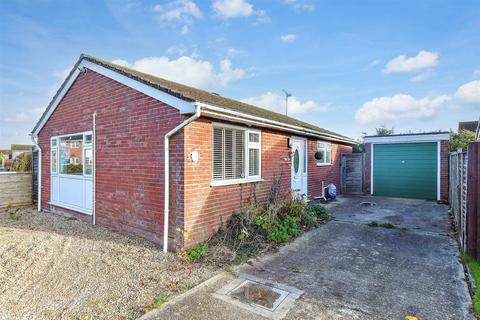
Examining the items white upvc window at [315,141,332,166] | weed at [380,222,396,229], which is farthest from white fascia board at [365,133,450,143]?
weed at [380,222,396,229]

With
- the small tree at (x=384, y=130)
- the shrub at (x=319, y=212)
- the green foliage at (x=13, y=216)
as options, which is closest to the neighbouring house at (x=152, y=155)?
the green foliage at (x=13, y=216)

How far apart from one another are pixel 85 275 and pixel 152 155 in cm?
270

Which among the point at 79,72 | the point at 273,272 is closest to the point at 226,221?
the point at 273,272

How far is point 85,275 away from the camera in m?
4.41

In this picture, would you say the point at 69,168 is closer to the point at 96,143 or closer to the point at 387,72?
the point at 96,143

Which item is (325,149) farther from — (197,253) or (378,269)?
(197,253)

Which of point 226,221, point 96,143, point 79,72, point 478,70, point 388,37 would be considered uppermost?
point 388,37

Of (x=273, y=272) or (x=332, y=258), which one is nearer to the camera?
(x=273, y=272)

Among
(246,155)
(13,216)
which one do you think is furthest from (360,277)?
(13,216)

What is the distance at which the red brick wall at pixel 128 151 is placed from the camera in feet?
18.9

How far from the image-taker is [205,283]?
4.08 metres

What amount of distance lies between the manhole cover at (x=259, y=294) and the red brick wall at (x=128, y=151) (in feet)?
6.88

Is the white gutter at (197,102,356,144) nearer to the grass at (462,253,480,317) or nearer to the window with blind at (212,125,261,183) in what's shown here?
the window with blind at (212,125,261,183)

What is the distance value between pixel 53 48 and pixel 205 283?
31.4ft
